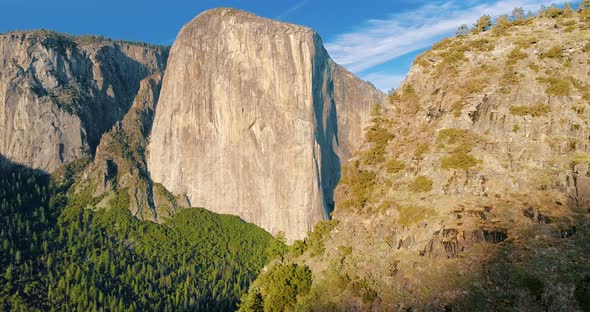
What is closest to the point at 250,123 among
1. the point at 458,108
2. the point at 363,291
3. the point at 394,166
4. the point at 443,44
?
the point at 443,44

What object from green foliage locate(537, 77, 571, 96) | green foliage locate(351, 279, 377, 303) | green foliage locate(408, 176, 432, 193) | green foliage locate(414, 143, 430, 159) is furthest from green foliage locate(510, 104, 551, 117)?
green foliage locate(351, 279, 377, 303)

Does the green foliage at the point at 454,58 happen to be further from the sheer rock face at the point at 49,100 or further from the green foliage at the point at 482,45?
the sheer rock face at the point at 49,100

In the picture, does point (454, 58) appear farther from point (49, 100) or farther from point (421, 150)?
point (49, 100)

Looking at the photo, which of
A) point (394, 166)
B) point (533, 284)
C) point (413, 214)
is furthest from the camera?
point (394, 166)

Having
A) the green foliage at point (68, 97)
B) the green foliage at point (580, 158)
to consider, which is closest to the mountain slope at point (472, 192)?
the green foliage at point (580, 158)

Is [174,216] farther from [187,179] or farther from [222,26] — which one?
[222,26]

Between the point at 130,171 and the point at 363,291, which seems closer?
the point at 363,291
